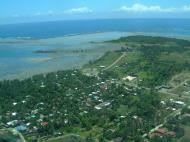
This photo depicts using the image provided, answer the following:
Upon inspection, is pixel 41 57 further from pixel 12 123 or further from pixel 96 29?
pixel 96 29

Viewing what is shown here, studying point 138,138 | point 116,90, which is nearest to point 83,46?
point 116,90

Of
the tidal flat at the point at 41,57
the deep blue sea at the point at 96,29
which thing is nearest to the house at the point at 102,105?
the tidal flat at the point at 41,57

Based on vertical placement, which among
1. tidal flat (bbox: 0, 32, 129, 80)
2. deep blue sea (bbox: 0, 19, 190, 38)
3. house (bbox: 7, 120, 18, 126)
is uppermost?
deep blue sea (bbox: 0, 19, 190, 38)

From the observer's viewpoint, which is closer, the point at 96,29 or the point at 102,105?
the point at 102,105

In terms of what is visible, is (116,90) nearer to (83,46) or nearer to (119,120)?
(119,120)

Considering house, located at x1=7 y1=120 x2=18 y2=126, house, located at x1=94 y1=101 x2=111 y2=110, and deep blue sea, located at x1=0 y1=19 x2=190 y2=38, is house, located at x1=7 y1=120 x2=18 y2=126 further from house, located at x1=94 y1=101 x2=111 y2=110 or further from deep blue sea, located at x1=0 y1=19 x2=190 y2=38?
deep blue sea, located at x1=0 y1=19 x2=190 y2=38

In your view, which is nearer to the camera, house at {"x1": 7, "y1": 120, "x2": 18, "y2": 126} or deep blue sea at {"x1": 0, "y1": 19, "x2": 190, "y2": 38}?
house at {"x1": 7, "y1": 120, "x2": 18, "y2": 126}

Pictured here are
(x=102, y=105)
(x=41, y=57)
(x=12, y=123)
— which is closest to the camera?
(x=12, y=123)

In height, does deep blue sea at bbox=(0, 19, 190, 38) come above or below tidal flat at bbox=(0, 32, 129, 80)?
above

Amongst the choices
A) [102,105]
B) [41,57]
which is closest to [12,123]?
[102,105]

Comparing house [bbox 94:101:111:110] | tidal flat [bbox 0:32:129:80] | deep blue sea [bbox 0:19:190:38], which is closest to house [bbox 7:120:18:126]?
house [bbox 94:101:111:110]

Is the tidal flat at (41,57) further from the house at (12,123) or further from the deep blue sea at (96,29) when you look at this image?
the deep blue sea at (96,29)
